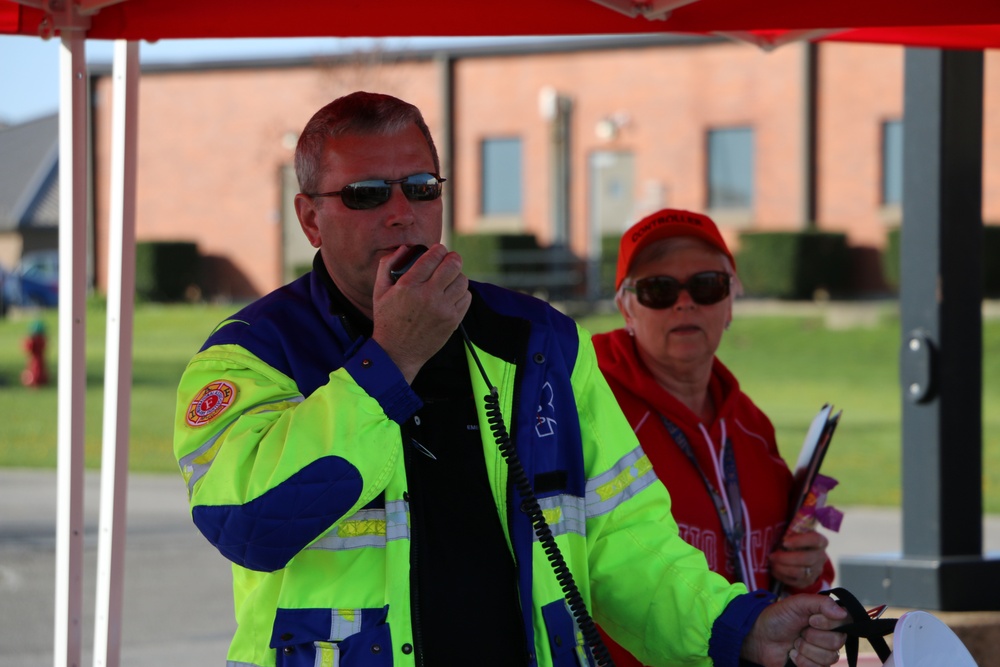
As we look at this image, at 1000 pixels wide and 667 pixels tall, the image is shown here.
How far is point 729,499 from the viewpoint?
356 centimetres

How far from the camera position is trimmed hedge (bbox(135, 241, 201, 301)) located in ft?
108

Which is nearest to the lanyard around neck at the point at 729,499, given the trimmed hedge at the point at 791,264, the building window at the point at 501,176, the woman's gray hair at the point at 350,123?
the woman's gray hair at the point at 350,123

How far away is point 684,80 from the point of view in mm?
30312

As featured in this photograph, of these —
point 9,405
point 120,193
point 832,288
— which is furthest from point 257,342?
point 832,288

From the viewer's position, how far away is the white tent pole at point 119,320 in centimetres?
365

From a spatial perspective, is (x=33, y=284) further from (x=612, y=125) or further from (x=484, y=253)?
(x=612, y=125)

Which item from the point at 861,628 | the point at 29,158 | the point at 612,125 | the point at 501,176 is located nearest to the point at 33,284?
the point at 501,176

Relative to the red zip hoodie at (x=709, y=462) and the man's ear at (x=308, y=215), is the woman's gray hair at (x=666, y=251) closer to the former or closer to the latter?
the red zip hoodie at (x=709, y=462)

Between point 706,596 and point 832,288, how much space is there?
85.3 ft

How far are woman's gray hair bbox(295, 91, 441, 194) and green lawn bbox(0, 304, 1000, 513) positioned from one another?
29.3ft

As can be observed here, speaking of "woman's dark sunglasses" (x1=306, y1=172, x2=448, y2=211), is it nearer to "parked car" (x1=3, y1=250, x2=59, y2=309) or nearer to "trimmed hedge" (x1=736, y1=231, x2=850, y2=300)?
"trimmed hedge" (x1=736, y1=231, x2=850, y2=300)

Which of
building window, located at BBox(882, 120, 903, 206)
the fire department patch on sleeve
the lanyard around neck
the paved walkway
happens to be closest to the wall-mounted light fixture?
building window, located at BBox(882, 120, 903, 206)

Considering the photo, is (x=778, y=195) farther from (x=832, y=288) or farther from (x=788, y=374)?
(x=788, y=374)

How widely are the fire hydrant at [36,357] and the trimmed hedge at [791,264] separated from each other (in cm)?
1333
